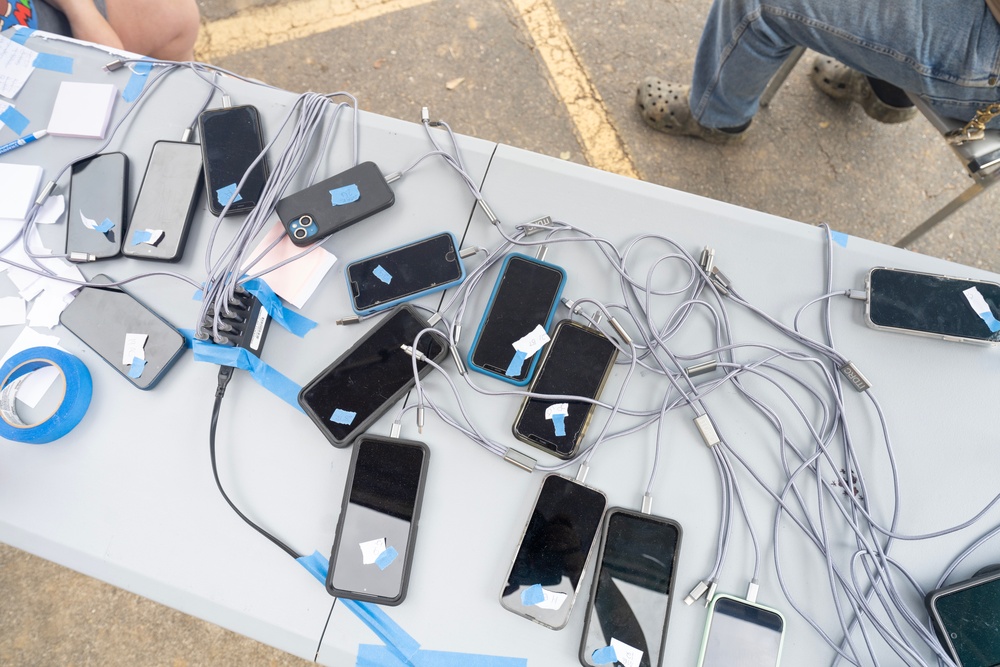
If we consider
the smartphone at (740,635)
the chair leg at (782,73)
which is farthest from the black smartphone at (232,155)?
the chair leg at (782,73)

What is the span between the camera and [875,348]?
0.69 meters

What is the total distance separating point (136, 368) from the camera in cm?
72

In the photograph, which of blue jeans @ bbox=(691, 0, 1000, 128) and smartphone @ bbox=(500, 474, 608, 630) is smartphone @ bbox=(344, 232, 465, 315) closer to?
smartphone @ bbox=(500, 474, 608, 630)

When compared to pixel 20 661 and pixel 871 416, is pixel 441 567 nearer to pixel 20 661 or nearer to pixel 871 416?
pixel 871 416

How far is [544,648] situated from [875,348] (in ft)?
1.70

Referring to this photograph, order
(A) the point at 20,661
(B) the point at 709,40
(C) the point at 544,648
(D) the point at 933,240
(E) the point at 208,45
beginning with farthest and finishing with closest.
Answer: (E) the point at 208,45, (D) the point at 933,240, (A) the point at 20,661, (B) the point at 709,40, (C) the point at 544,648

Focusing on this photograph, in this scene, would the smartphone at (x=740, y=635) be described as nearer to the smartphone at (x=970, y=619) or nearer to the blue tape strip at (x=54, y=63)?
the smartphone at (x=970, y=619)

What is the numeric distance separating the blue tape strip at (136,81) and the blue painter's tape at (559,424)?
73 centimetres

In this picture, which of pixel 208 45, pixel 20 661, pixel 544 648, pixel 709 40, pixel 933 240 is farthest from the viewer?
pixel 208 45

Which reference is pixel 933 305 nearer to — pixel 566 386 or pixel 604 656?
pixel 566 386

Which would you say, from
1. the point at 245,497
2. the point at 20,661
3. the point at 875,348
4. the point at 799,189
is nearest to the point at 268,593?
the point at 245,497

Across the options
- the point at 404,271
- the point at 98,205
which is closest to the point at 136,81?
the point at 98,205

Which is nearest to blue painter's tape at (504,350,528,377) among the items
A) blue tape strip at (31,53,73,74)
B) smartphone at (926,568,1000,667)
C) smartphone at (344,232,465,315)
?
smartphone at (344,232,465,315)

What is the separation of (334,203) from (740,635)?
2.25 feet
